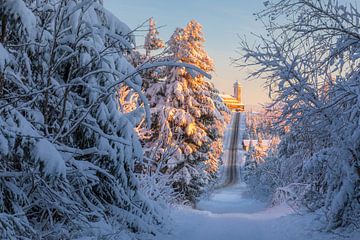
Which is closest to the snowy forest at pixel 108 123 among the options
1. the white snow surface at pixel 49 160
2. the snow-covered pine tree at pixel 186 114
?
the white snow surface at pixel 49 160

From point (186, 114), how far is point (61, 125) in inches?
Result: 678

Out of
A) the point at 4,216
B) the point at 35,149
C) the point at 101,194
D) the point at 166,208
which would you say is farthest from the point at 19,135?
the point at 166,208

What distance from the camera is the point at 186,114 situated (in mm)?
21766

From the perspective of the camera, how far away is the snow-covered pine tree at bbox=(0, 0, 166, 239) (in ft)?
12.2

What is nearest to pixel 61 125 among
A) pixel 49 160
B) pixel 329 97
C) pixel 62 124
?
pixel 62 124

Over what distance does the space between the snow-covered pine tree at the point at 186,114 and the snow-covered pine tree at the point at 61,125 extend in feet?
44.3

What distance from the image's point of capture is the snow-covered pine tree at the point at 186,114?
21.1 metres

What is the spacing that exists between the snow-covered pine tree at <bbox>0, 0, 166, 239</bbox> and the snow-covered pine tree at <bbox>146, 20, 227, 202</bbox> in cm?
1350

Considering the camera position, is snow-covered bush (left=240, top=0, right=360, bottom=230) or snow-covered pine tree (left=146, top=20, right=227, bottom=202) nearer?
snow-covered bush (left=240, top=0, right=360, bottom=230)

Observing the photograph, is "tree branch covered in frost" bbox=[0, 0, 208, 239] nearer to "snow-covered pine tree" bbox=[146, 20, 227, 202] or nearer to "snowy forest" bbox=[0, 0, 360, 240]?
"snowy forest" bbox=[0, 0, 360, 240]

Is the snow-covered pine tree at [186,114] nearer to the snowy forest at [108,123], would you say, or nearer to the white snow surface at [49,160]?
the snowy forest at [108,123]

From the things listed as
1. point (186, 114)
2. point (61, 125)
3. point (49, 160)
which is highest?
point (186, 114)

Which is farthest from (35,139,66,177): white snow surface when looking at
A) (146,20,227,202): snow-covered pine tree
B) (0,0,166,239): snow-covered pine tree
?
(146,20,227,202): snow-covered pine tree

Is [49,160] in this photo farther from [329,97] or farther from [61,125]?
[329,97]
